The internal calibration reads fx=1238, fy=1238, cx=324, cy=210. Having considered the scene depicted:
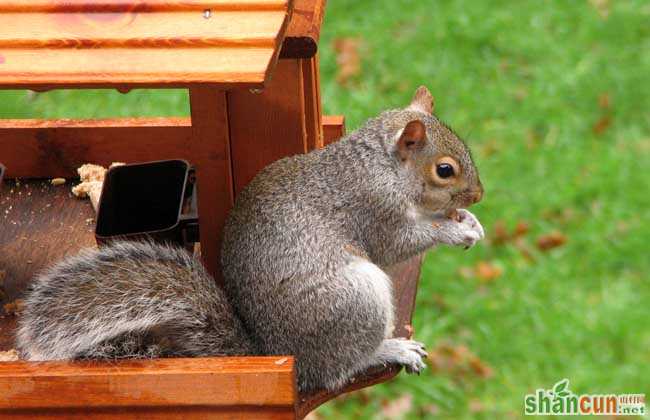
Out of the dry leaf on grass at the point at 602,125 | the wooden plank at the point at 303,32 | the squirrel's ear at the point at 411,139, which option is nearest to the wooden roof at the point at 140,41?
the wooden plank at the point at 303,32

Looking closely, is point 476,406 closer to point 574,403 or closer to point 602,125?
point 574,403

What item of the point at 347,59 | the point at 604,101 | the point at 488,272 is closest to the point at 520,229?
the point at 488,272

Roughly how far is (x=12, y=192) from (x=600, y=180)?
239 cm

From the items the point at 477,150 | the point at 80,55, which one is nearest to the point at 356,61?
the point at 477,150

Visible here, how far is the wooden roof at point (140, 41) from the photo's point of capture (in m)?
1.75

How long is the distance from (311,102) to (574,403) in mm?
1590

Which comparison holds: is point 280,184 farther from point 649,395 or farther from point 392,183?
point 649,395

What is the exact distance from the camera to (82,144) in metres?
2.80

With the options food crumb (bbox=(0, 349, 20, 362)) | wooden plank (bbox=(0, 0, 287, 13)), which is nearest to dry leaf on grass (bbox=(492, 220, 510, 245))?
food crumb (bbox=(0, 349, 20, 362))

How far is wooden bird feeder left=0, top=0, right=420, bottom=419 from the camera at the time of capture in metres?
1.77

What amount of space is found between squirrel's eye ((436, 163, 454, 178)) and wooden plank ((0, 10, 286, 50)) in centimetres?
56

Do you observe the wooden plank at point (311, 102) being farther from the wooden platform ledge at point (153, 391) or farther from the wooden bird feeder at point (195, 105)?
the wooden platform ledge at point (153, 391)

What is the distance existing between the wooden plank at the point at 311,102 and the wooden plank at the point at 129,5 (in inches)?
17.5

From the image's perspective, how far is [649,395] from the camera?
11.9 ft
